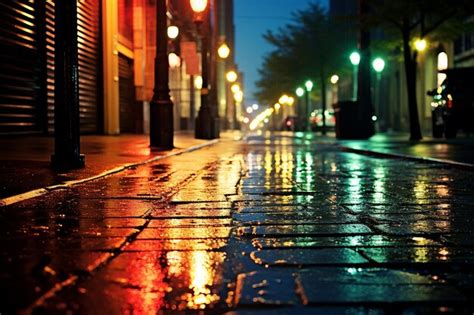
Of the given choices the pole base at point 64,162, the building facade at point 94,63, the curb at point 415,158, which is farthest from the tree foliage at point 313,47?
the pole base at point 64,162

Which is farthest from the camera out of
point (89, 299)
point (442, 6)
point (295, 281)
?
point (442, 6)

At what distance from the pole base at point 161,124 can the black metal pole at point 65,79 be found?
7876mm

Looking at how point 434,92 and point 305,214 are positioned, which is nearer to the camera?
point 305,214

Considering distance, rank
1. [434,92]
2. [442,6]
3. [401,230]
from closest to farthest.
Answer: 1. [401,230]
2. [442,6]
3. [434,92]

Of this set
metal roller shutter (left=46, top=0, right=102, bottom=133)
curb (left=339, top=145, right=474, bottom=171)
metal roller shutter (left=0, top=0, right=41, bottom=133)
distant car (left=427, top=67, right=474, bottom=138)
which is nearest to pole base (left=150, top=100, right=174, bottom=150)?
metal roller shutter (left=0, top=0, right=41, bottom=133)

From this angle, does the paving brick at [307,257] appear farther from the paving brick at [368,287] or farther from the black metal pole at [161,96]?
the black metal pole at [161,96]

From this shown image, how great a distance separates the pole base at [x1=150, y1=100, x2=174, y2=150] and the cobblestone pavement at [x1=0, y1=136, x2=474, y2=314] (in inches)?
Result: 399

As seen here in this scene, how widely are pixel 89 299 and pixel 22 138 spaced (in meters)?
17.4

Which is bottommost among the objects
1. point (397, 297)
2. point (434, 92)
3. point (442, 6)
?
point (397, 297)

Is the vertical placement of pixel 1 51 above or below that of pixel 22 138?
above

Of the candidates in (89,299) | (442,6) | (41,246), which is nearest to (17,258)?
(41,246)

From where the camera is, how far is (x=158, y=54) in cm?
1797

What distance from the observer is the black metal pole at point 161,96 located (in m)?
17.8

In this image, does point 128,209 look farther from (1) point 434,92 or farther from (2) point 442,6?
(1) point 434,92
